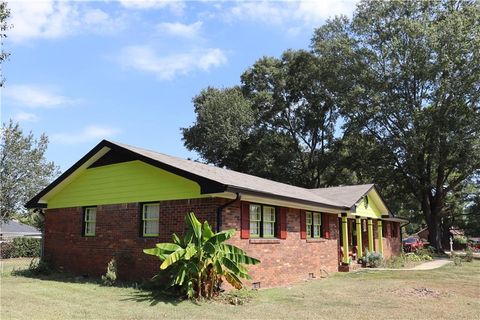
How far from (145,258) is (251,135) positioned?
3166cm

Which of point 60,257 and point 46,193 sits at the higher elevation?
point 46,193

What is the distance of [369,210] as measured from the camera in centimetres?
2427

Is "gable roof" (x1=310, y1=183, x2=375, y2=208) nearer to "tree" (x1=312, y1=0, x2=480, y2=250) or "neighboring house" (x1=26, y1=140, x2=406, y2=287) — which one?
"neighboring house" (x1=26, y1=140, x2=406, y2=287)

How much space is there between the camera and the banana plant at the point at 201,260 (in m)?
10.4

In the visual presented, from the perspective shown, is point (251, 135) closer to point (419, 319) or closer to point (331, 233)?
point (331, 233)

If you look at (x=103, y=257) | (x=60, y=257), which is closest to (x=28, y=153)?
(x=60, y=257)

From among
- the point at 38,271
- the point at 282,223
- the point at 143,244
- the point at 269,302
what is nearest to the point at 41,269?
the point at 38,271

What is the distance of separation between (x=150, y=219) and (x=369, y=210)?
569 inches

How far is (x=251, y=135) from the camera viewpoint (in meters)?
A: 44.4

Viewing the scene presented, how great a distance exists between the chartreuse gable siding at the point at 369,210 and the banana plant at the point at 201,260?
1264 cm

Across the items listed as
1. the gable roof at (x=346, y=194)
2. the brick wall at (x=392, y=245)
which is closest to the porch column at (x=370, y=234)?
the gable roof at (x=346, y=194)

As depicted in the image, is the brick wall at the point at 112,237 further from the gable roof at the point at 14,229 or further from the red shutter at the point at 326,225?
the gable roof at the point at 14,229

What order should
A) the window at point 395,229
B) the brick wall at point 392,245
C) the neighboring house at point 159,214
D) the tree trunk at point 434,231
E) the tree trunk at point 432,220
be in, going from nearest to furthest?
the neighboring house at point 159,214 → the brick wall at point 392,245 → the window at point 395,229 → the tree trunk at point 434,231 → the tree trunk at point 432,220

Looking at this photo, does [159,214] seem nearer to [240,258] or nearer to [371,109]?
[240,258]
